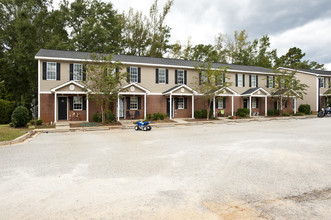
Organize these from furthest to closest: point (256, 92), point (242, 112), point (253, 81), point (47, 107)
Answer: point (253, 81) → point (256, 92) → point (242, 112) → point (47, 107)

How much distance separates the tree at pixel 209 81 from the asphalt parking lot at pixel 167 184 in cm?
1490

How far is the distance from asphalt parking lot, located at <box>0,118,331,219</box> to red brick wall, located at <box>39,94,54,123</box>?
12425mm

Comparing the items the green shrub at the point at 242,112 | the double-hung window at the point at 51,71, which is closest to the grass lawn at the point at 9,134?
the double-hung window at the point at 51,71

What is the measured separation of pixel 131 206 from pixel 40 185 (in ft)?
7.80

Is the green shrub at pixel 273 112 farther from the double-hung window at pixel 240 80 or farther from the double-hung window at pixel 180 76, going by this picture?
the double-hung window at pixel 180 76

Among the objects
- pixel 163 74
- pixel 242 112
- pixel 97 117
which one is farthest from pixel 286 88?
pixel 97 117

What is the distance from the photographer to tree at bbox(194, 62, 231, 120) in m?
22.1

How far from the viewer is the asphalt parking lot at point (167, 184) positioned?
339cm

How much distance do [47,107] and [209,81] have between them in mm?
16550

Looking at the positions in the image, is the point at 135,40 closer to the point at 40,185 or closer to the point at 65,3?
the point at 65,3

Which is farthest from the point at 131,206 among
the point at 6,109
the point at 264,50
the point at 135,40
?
the point at 264,50

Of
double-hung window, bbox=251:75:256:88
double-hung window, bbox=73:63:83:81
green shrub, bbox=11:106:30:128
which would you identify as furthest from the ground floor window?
green shrub, bbox=11:106:30:128

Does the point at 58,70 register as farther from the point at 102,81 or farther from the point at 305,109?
the point at 305,109

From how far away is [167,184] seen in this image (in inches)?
179
